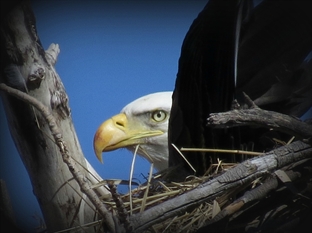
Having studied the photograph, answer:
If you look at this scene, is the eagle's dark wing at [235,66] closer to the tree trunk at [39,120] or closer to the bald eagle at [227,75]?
the bald eagle at [227,75]

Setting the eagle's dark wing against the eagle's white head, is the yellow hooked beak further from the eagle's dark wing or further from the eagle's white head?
the eagle's dark wing

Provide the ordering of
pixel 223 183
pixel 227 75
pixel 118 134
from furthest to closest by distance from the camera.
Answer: pixel 118 134
pixel 227 75
pixel 223 183

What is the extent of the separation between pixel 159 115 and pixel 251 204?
834 millimetres

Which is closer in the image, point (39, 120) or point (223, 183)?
point (223, 183)

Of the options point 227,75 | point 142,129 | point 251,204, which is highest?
point 227,75

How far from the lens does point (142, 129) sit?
238 cm

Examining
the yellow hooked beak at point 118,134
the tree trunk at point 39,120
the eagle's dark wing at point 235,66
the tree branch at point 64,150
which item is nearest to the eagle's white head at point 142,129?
the yellow hooked beak at point 118,134

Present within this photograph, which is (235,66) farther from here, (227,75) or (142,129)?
(142,129)

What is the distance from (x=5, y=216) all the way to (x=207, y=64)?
737 mm

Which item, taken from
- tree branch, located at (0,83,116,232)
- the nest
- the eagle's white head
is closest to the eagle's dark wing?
the eagle's white head

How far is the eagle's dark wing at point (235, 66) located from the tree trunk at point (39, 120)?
44 cm

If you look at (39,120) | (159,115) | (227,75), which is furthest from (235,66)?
(39,120)

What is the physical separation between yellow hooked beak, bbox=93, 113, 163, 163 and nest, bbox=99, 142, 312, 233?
42 cm

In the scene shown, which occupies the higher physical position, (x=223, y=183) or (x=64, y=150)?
(x=64, y=150)
